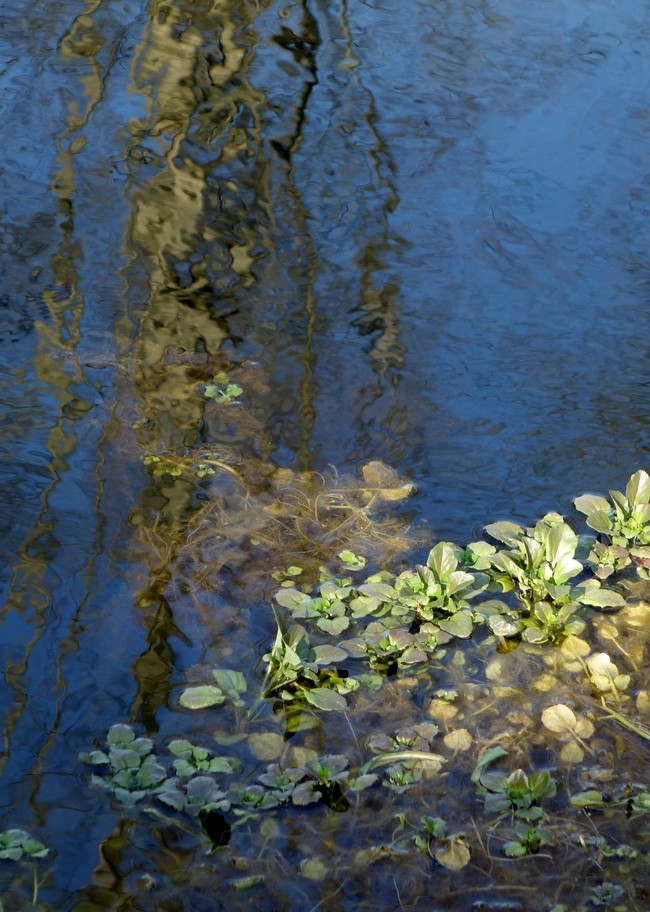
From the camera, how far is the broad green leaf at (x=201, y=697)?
2119 mm

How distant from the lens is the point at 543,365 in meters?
3.33

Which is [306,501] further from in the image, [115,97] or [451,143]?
[115,97]

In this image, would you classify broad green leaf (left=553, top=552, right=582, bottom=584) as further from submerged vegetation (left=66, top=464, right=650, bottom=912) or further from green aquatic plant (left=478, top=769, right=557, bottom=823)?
green aquatic plant (left=478, top=769, right=557, bottom=823)

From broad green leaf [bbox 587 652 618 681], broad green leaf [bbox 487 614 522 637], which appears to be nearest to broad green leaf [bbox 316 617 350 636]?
broad green leaf [bbox 487 614 522 637]

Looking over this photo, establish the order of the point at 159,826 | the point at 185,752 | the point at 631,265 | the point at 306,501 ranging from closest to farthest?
the point at 159,826, the point at 185,752, the point at 306,501, the point at 631,265

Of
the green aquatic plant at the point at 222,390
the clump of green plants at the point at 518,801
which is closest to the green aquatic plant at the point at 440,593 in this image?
the clump of green plants at the point at 518,801

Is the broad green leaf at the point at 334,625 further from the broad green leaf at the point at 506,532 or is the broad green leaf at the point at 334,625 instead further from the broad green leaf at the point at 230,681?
the broad green leaf at the point at 506,532

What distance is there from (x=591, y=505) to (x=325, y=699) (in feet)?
3.13

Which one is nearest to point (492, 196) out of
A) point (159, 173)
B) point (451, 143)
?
point (451, 143)

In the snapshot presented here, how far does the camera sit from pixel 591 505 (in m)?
2.67

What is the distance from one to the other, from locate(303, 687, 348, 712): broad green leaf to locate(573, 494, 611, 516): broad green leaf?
892mm

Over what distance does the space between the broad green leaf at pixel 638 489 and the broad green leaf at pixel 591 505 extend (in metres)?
0.07

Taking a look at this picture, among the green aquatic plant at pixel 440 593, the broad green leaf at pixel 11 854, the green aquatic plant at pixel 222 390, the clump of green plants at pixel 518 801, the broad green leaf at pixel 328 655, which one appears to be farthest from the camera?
the green aquatic plant at pixel 222 390

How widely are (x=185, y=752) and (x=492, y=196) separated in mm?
2853
